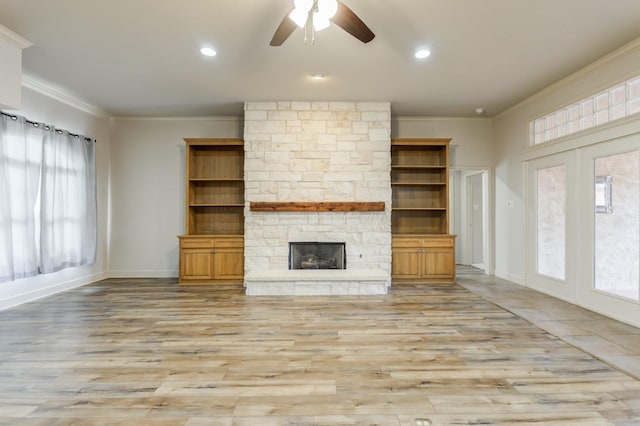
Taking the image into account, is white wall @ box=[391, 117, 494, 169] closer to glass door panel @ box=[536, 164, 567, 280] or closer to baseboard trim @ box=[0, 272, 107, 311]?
glass door panel @ box=[536, 164, 567, 280]

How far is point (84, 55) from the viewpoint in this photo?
349 centimetres

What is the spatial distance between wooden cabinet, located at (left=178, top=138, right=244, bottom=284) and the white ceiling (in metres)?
1.02

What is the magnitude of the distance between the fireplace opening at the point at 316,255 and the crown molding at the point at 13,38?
12.4 feet

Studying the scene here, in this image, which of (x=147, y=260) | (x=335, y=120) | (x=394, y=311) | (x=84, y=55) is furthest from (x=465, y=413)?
(x=147, y=260)

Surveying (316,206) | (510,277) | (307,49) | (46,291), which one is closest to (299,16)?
(307,49)

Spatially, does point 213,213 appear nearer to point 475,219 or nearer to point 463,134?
point 463,134

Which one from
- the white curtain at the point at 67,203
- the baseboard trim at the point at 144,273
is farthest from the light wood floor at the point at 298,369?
the baseboard trim at the point at 144,273

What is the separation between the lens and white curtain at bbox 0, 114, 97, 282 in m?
3.75

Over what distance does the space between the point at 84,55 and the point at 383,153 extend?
3957 mm

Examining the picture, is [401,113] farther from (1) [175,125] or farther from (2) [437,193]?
(1) [175,125]

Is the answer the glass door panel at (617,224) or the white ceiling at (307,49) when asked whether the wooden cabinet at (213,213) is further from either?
the glass door panel at (617,224)

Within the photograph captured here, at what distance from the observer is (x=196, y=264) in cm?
521

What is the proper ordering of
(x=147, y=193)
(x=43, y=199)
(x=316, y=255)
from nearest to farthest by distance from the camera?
(x=43, y=199) < (x=316, y=255) < (x=147, y=193)

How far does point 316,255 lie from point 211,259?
168 centimetres
